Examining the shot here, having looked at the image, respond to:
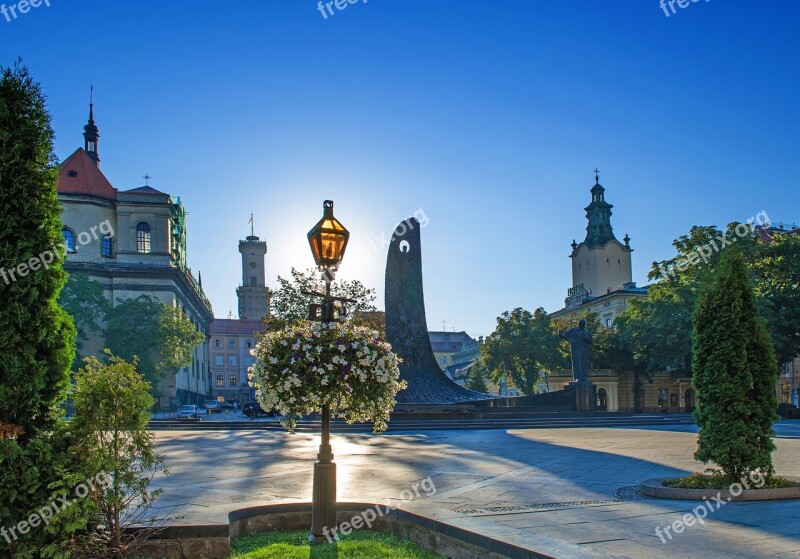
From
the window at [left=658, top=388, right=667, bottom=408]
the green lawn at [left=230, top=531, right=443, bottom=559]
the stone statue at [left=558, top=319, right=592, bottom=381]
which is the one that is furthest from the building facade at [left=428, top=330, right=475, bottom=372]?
the green lawn at [left=230, top=531, right=443, bottom=559]

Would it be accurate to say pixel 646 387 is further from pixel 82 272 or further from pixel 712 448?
pixel 712 448

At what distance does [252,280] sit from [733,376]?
13333 cm

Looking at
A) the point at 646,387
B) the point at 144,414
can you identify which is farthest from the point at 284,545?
the point at 646,387

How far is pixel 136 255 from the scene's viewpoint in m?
67.9

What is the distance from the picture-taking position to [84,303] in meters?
58.8

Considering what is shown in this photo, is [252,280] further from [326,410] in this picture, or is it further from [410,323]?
[326,410]

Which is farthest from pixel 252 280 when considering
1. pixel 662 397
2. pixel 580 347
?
pixel 580 347

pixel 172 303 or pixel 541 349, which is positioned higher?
pixel 172 303

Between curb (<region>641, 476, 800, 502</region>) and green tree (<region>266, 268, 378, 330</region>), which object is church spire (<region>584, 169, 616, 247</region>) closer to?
green tree (<region>266, 268, 378, 330</region>)

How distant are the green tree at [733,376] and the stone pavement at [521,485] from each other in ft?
2.43

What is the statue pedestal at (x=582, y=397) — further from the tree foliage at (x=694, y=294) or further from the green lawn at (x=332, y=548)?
the green lawn at (x=332, y=548)

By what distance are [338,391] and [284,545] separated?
63.2 inches

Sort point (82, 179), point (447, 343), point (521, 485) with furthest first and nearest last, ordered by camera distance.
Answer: point (447, 343) → point (82, 179) → point (521, 485)

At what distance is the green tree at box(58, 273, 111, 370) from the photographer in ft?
187
